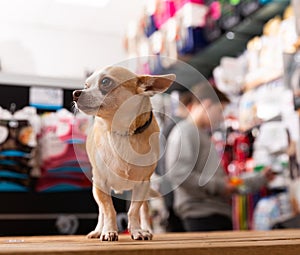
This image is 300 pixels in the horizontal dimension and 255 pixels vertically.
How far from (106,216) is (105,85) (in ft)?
0.78

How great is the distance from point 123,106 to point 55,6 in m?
3.93

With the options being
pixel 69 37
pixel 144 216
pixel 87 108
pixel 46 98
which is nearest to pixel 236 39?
pixel 46 98

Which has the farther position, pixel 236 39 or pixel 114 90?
pixel 236 39

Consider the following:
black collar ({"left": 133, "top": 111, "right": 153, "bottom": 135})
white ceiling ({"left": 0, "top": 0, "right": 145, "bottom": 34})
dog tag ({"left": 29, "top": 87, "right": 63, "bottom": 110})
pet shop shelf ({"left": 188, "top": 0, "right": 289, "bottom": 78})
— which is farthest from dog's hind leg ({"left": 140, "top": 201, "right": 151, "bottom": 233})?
white ceiling ({"left": 0, "top": 0, "right": 145, "bottom": 34})

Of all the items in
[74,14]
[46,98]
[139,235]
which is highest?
[74,14]

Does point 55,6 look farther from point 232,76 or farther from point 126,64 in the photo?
point 126,64

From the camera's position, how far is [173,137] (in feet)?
3.79

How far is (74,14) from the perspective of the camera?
4.75 m

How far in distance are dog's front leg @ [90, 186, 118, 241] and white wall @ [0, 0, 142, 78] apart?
12.7 feet

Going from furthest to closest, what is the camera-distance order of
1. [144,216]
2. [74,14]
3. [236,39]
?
[74,14]
[236,39]
[144,216]

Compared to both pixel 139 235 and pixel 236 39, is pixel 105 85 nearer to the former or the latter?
pixel 139 235

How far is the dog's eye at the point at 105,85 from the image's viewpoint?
2.64 feet

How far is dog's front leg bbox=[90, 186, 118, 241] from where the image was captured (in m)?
0.80

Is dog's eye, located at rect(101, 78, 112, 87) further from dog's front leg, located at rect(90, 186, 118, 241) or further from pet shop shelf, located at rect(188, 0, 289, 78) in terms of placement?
pet shop shelf, located at rect(188, 0, 289, 78)
